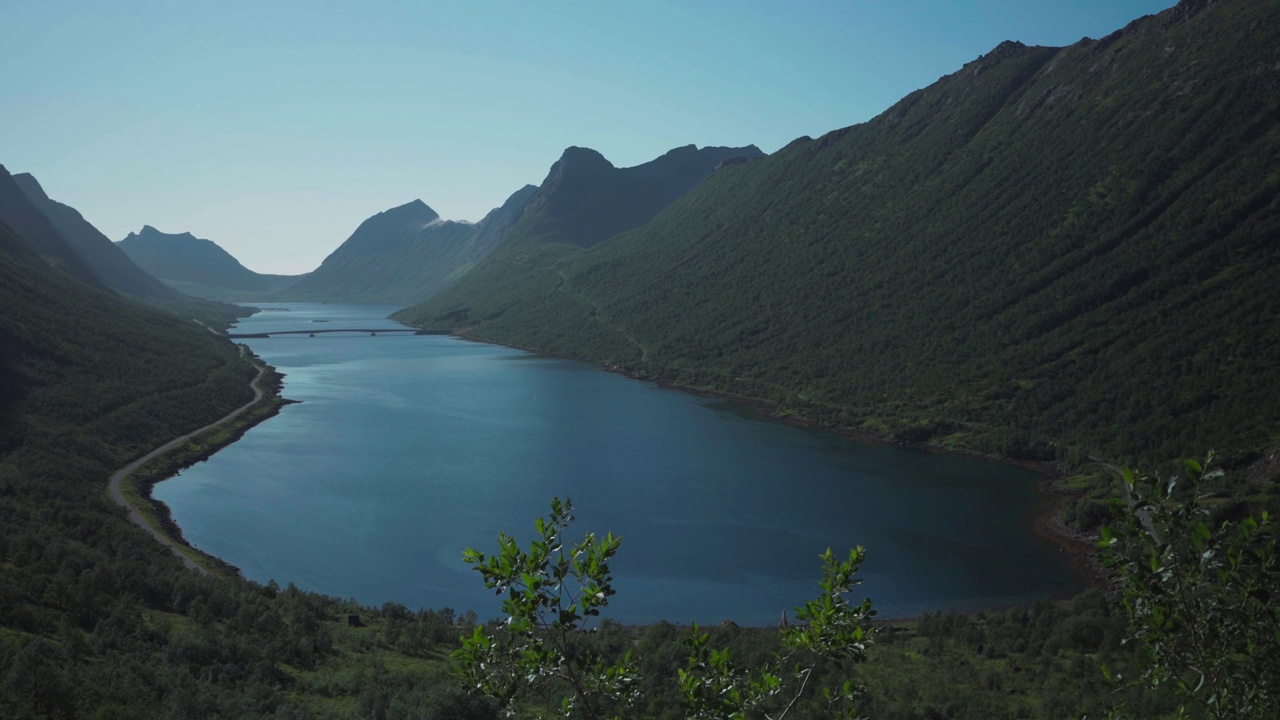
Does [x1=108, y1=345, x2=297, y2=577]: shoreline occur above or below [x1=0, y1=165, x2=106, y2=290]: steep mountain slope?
below

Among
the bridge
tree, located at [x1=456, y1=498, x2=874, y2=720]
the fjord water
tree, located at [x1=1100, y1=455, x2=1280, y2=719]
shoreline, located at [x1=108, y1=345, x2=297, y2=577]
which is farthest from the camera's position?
the bridge

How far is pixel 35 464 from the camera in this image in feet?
143

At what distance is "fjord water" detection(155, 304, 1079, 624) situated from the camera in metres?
37.1

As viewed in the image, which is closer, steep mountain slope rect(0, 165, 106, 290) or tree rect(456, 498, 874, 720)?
tree rect(456, 498, 874, 720)

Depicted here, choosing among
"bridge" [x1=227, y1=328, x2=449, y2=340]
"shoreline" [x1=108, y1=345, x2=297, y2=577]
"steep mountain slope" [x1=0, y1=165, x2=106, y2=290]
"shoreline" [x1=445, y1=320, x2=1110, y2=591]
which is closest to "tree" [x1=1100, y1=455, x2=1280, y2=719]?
"shoreline" [x1=445, y1=320, x2=1110, y2=591]

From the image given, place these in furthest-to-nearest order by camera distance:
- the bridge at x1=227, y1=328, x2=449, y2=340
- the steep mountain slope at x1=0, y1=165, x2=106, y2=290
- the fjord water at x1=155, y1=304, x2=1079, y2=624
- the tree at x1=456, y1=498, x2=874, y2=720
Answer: the bridge at x1=227, y1=328, x2=449, y2=340 → the steep mountain slope at x1=0, y1=165, x2=106, y2=290 → the fjord water at x1=155, y1=304, x2=1079, y2=624 → the tree at x1=456, y1=498, x2=874, y2=720

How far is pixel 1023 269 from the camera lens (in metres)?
85.3

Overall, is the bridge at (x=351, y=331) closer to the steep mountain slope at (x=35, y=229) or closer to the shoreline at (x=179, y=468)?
the steep mountain slope at (x=35, y=229)

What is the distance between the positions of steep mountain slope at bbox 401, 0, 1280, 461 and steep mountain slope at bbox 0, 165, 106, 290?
86492 mm

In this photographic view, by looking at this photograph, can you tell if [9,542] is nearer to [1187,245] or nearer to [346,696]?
[346,696]

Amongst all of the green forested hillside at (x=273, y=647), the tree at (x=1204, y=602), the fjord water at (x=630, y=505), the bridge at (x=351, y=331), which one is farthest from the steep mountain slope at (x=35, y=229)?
the tree at (x=1204, y=602)

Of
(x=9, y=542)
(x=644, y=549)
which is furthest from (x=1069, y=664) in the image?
(x=9, y=542)

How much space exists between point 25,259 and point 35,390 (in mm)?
60151

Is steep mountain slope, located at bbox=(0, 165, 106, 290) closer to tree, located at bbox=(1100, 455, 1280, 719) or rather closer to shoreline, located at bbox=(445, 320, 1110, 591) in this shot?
shoreline, located at bbox=(445, 320, 1110, 591)
